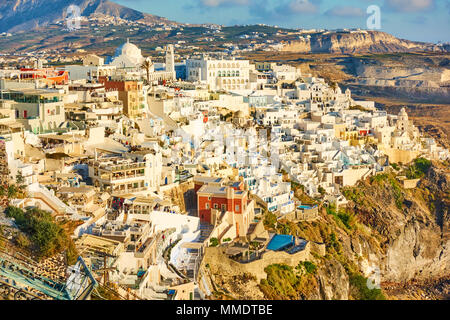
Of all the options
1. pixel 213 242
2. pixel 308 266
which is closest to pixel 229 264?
pixel 213 242

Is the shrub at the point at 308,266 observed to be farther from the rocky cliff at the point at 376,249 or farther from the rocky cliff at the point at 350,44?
the rocky cliff at the point at 350,44

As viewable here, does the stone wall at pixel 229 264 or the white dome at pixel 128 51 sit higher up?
the white dome at pixel 128 51

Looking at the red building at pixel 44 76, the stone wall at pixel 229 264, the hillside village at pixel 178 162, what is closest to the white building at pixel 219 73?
the hillside village at pixel 178 162

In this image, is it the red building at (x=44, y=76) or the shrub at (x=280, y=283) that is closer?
the shrub at (x=280, y=283)

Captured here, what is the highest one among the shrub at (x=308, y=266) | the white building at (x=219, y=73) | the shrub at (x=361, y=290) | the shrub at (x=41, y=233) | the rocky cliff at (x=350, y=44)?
the rocky cliff at (x=350, y=44)

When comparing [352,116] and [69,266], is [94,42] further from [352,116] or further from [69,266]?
[69,266]
